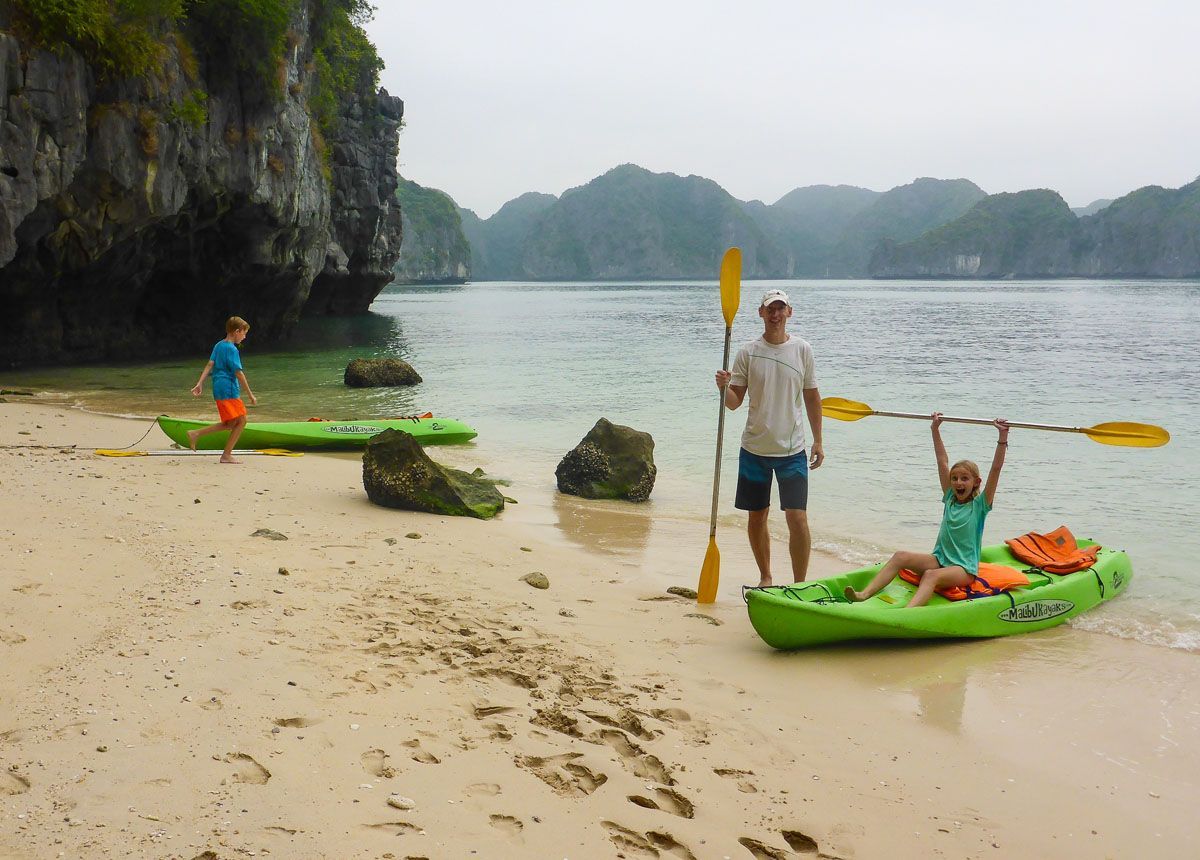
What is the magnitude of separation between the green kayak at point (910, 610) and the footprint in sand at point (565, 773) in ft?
6.03

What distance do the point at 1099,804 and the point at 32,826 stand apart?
12.6ft

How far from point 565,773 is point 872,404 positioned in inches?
695

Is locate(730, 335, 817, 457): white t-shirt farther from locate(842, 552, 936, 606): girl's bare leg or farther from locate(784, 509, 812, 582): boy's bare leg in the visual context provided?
locate(842, 552, 936, 606): girl's bare leg

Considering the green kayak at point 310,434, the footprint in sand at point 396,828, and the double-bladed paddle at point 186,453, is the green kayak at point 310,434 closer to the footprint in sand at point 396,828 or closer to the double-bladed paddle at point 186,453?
the double-bladed paddle at point 186,453

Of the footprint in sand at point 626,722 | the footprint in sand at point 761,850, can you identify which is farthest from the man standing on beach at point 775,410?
the footprint in sand at point 761,850

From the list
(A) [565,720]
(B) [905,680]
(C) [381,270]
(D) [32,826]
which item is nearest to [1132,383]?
(B) [905,680]

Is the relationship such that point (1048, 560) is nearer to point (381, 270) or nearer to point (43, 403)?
point (43, 403)

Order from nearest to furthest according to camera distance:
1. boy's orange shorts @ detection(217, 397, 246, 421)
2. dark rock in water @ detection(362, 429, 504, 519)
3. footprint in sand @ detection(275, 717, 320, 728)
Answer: footprint in sand @ detection(275, 717, 320, 728) → dark rock in water @ detection(362, 429, 504, 519) → boy's orange shorts @ detection(217, 397, 246, 421)

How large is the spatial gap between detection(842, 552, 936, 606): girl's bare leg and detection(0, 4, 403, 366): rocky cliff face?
16295 mm

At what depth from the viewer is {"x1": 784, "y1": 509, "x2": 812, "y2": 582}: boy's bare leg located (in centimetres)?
605

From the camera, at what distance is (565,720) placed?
3.89 meters

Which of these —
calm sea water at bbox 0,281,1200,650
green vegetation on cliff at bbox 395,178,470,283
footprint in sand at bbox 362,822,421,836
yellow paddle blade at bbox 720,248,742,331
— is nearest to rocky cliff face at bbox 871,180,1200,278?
green vegetation on cliff at bbox 395,178,470,283

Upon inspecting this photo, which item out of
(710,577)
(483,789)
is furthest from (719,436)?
(483,789)

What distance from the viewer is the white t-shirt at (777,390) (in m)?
5.82
